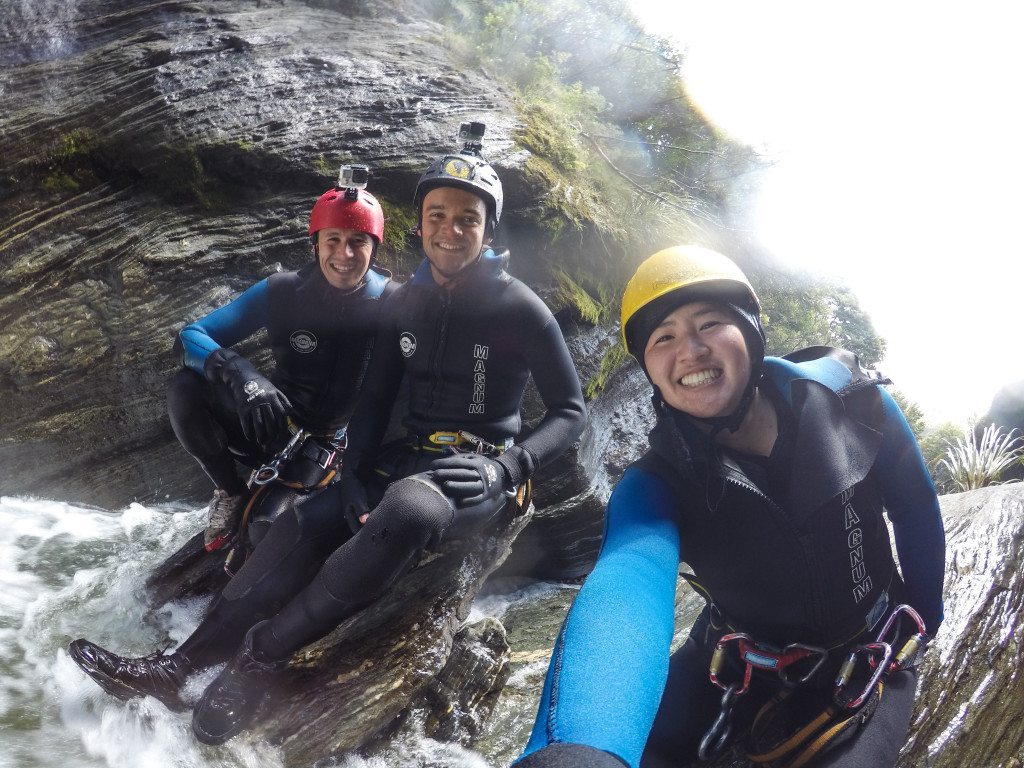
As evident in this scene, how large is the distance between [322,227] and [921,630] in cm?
413

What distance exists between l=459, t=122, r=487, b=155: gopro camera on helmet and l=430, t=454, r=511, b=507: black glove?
211cm

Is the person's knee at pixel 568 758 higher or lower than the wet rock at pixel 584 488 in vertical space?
higher

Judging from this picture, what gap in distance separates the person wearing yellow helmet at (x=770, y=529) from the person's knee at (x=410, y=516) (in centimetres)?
125

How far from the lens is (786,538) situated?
92.4 inches

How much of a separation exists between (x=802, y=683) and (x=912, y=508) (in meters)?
0.83

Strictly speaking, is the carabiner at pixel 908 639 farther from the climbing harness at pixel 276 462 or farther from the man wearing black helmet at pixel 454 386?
the climbing harness at pixel 276 462

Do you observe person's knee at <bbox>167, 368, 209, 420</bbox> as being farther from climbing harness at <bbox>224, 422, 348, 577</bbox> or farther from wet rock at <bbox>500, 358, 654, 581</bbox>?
wet rock at <bbox>500, 358, 654, 581</bbox>

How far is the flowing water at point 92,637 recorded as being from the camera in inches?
133

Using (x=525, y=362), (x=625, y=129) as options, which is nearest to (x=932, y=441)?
(x=625, y=129)

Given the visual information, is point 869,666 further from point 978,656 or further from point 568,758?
point 568,758

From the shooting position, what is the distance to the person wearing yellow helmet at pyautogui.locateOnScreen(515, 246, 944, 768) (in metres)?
2.31

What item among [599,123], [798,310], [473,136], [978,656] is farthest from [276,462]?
[798,310]

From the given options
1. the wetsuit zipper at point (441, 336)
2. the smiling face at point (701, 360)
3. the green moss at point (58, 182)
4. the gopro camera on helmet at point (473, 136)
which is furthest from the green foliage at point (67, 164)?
the smiling face at point (701, 360)

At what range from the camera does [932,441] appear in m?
17.4
